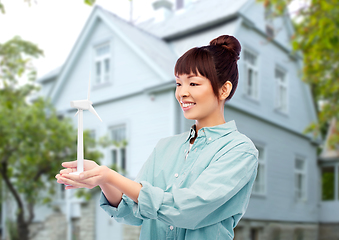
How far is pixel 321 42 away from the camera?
9.08m

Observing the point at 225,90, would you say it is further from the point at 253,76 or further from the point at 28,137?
the point at 253,76

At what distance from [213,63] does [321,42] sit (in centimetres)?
843

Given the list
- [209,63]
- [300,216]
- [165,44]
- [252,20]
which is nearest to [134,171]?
[165,44]

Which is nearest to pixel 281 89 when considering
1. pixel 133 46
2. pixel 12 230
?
pixel 133 46

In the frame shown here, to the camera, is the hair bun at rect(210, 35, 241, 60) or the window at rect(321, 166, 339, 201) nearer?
the hair bun at rect(210, 35, 241, 60)

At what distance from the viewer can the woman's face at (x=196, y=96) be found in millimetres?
1368

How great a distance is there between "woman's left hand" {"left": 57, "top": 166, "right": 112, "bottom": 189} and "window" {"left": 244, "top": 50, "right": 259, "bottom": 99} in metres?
10.7

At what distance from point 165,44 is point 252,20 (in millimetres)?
2510

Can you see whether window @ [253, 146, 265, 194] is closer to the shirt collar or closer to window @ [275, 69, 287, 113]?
window @ [275, 69, 287, 113]

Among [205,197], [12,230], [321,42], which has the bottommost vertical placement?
[12,230]

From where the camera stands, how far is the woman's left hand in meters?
1.08

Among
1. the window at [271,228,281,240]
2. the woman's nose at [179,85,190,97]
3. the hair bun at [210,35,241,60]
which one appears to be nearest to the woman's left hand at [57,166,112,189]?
the woman's nose at [179,85,190,97]

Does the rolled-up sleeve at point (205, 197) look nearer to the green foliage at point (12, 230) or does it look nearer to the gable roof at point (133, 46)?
the gable roof at point (133, 46)

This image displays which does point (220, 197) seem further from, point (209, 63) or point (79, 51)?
point (79, 51)
